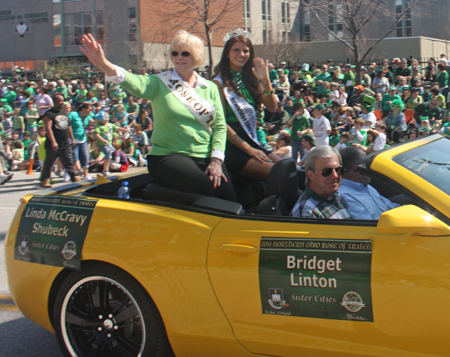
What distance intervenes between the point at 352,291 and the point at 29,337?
91.0 inches

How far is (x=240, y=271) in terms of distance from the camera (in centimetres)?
271

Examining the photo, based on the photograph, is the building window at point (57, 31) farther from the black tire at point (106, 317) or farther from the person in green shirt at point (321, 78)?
the black tire at point (106, 317)

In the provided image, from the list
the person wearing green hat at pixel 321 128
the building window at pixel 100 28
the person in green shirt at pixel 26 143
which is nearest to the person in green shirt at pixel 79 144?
the person in green shirt at pixel 26 143

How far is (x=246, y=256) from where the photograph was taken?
272 centimetres

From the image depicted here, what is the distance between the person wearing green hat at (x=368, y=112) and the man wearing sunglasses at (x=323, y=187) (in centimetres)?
833

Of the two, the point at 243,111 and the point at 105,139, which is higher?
the point at 105,139

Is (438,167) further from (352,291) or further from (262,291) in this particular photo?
(262,291)

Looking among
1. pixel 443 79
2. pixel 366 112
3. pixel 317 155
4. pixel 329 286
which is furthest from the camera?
pixel 443 79

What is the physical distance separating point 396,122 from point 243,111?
907cm

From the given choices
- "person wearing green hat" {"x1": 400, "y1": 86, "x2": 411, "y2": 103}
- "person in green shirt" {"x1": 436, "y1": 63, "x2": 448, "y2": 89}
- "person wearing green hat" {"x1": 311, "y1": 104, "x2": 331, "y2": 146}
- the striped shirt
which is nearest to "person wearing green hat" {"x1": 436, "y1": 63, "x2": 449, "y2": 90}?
"person in green shirt" {"x1": 436, "y1": 63, "x2": 448, "y2": 89}

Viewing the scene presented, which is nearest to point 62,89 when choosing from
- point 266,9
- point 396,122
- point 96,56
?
→ point 396,122

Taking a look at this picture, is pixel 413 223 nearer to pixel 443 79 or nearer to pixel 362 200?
pixel 362 200

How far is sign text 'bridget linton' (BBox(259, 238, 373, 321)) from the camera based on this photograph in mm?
2508

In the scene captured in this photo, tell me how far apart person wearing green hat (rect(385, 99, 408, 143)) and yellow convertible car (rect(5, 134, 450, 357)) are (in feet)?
29.5
